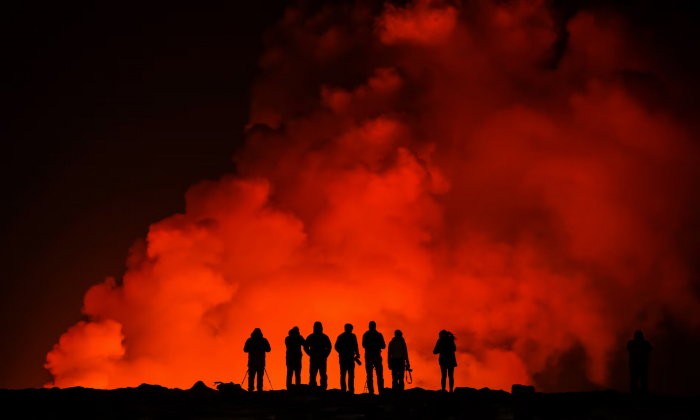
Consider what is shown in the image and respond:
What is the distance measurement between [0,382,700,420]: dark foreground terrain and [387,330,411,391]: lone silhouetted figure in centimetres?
211

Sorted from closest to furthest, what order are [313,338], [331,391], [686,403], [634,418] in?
[634,418]
[686,403]
[331,391]
[313,338]

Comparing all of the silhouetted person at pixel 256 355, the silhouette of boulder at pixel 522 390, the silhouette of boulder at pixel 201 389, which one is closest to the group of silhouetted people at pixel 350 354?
the silhouetted person at pixel 256 355

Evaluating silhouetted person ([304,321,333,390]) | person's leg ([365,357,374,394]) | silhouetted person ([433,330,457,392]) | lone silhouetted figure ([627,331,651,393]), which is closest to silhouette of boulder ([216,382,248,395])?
silhouetted person ([304,321,333,390])

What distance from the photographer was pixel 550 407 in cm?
2531

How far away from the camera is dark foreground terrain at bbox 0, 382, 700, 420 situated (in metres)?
24.1

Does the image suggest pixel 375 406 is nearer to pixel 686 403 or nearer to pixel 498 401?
pixel 498 401

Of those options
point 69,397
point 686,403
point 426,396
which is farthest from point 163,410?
point 686,403

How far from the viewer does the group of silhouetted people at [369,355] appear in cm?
3006

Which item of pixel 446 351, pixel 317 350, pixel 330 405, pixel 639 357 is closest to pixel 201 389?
pixel 317 350

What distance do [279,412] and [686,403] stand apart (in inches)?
491

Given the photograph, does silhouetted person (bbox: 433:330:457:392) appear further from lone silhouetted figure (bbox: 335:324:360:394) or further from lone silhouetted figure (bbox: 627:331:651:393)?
lone silhouetted figure (bbox: 627:331:651:393)

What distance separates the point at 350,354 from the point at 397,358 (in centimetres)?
176

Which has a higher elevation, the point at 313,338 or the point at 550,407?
the point at 313,338

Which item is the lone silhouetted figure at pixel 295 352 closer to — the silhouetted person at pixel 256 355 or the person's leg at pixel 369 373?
the silhouetted person at pixel 256 355
